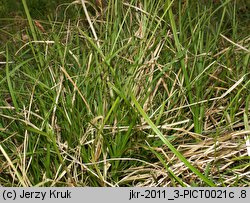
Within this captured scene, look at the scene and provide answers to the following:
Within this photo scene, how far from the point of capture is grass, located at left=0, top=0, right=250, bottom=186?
6.57 ft

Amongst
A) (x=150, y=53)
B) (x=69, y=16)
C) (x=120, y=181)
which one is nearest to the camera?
(x=120, y=181)

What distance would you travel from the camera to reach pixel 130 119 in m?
2.09

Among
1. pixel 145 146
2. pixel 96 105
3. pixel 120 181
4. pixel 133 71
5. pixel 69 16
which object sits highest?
pixel 69 16

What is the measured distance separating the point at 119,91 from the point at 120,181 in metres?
0.33

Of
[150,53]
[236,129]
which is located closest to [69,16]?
[150,53]

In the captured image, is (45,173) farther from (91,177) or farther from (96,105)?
(96,105)

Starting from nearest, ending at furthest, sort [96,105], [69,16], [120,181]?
[120,181] < [96,105] < [69,16]

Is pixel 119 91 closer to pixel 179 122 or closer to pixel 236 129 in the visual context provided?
pixel 179 122

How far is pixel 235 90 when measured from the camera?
2322mm

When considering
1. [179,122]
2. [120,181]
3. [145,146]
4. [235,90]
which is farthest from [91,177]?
[235,90]

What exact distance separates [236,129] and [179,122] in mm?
306

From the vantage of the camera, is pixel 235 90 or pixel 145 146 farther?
pixel 235 90

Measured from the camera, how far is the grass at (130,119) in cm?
200

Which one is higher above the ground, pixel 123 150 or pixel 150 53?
pixel 150 53
